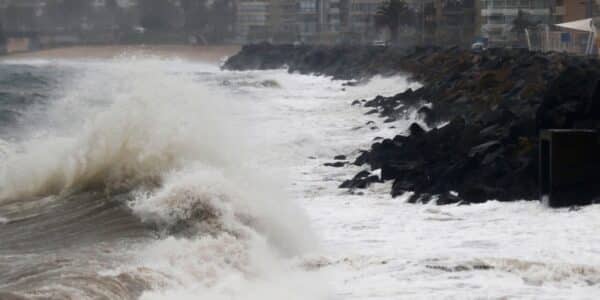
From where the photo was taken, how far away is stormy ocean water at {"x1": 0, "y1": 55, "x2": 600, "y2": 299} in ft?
33.3

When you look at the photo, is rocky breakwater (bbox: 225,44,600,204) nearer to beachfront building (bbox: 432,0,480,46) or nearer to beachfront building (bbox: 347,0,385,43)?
beachfront building (bbox: 432,0,480,46)

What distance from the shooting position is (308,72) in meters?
75.4

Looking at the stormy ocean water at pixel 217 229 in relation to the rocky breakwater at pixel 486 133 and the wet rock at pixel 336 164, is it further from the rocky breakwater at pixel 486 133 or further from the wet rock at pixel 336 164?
the wet rock at pixel 336 164

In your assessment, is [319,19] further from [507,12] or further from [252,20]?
[507,12]

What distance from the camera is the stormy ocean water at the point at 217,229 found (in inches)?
399

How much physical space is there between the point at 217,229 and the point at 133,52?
111 meters

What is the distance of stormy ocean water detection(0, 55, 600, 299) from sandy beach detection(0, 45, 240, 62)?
10127cm

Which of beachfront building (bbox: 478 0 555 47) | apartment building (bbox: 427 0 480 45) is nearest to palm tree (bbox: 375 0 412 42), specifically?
apartment building (bbox: 427 0 480 45)

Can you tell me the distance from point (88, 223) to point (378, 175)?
5961mm

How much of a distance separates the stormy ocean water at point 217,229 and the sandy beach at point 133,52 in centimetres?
10127

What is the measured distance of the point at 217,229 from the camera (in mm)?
11742

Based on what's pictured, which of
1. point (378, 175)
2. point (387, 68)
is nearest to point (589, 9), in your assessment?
point (387, 68)

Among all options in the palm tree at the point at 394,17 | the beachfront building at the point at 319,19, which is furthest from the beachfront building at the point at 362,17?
the palm tree at the point at 394,17

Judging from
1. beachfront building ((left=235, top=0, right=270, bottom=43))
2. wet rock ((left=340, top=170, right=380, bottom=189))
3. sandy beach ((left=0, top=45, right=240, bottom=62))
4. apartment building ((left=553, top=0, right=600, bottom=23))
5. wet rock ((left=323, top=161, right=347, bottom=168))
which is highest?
apartment building ((left=553, top=0, right=600, bottom=23))
